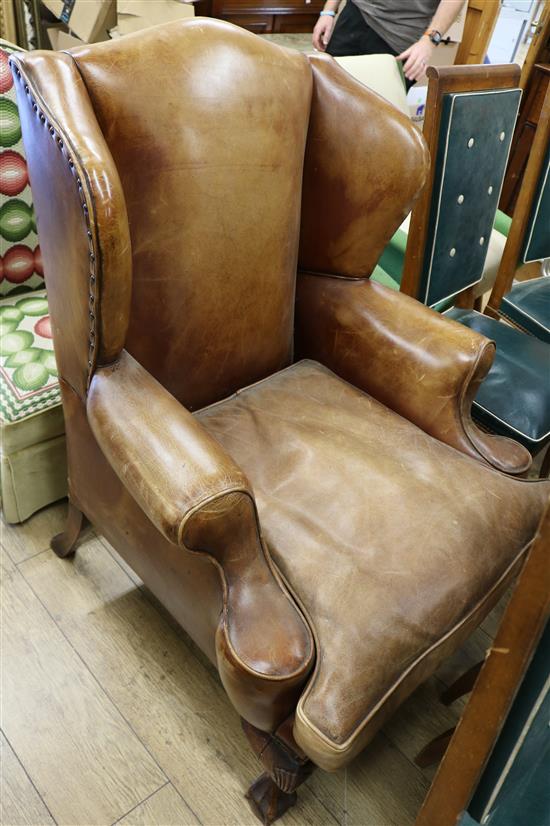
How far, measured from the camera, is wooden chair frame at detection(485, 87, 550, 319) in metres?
1.65

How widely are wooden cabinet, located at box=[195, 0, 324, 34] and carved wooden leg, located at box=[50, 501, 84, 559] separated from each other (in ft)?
9.33

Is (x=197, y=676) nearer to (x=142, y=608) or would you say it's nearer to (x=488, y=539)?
(x=142, y=608)

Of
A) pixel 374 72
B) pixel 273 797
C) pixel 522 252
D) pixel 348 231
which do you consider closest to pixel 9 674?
pixel 273 797

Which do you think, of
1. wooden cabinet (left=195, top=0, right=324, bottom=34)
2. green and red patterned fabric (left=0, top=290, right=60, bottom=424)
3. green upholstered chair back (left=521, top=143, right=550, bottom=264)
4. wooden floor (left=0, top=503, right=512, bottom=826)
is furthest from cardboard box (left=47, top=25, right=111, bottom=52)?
wooden floor (left=0, top=503, right=512, bottom=826)

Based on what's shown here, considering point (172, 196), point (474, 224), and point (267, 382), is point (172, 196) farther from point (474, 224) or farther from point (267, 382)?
point (474, 224)

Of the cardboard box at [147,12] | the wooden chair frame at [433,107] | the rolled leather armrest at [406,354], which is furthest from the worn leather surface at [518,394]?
the cardboard box at [147,12]

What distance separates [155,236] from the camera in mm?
1044

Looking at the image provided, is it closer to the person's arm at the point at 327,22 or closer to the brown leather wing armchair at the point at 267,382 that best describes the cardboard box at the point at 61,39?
the person's arm at the point at 327,22

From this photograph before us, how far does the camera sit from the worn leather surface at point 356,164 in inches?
47.0

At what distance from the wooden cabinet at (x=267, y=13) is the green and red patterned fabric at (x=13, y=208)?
7.49 feet

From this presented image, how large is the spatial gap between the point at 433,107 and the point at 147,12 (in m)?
1.34

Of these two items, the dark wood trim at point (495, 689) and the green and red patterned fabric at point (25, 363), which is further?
the green and red patterned fabric at point (25, 363)

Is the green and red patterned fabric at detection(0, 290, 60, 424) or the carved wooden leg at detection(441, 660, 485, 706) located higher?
the green and red patterned fabric at detection(0, 290, 60, 424)

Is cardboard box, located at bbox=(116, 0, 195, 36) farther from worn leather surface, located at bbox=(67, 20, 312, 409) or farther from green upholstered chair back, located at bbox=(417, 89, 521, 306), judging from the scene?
worn leather surface, located at bbox=(67, 20, 312, 409)
